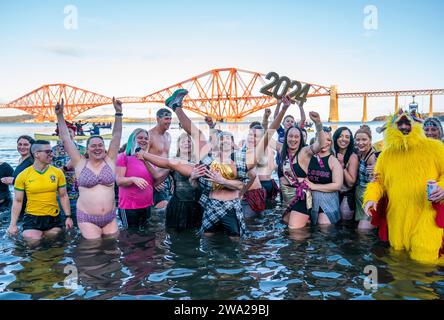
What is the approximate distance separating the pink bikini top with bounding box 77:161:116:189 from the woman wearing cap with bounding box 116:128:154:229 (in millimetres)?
446

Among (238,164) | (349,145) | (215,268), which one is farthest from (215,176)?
(349,145)

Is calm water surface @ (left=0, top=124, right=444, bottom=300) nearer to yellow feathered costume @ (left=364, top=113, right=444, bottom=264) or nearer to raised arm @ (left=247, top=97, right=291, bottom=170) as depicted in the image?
yellow feathered costume @ (left=364, top=113, right=444, bottom=264)

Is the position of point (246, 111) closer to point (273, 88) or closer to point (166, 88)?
point (166, 88)

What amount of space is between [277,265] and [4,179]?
492 cm

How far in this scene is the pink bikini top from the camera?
475 centimetres

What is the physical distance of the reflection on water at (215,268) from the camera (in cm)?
365

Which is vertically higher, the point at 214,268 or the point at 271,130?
the point at 271,130

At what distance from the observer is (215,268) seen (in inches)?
168

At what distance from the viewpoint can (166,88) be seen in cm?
11938

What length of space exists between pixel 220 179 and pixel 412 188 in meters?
2.20

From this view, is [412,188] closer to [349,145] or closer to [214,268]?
[349,145]

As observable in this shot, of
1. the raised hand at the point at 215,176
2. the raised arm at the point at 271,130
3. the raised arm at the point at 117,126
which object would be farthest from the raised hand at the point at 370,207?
the raised arm at the point at 117,126

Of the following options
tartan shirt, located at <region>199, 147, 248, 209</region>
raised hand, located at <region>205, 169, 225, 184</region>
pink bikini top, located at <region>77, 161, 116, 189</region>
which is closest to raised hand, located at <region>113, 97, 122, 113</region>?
pink bikini top, located at <region>77, 161, 116, 189</region>
